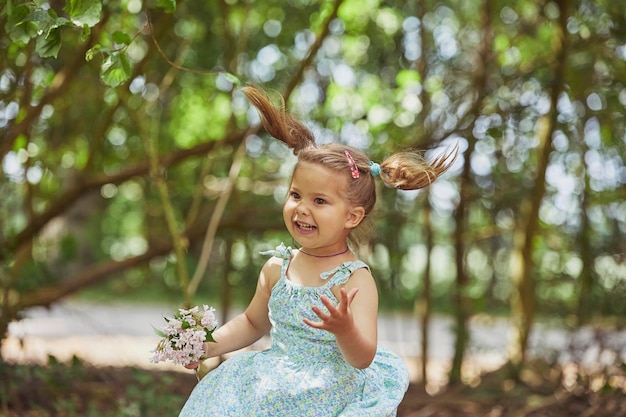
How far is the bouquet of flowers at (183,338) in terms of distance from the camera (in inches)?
101

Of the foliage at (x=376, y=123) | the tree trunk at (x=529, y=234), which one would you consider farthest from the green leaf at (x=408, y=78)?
the tree trunk at (x=529, y=234)

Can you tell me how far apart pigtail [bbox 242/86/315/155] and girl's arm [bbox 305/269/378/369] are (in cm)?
49

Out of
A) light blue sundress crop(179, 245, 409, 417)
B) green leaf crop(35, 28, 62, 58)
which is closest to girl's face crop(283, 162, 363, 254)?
light blue sundress crop(179, 245, 409, 417)

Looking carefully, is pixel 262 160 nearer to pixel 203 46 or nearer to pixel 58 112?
pixel 203 46

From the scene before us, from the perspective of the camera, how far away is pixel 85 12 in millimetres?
2652

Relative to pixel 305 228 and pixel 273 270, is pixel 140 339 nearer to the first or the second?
pixel 273 270

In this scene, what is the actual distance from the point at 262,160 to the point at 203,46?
1013 mm

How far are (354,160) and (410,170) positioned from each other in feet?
0.57

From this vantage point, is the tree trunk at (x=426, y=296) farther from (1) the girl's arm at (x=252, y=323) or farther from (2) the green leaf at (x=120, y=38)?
(2) the green leaf at (x=120, y=38)

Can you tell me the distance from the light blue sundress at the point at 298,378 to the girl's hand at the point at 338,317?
277 millimetres

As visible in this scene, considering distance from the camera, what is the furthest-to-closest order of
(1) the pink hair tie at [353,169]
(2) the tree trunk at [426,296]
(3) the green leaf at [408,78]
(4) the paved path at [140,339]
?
1. (4) the paved path at [140,339]
2. (2) the tree trunk at [426,296]
3. (3) the green leaf at [408,78]
4. (1) the pink hair tie at [353,169]

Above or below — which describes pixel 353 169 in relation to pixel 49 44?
below

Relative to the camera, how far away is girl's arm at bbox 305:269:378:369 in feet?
7.45

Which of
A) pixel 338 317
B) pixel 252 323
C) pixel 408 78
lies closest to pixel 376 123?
pixel 408 78
